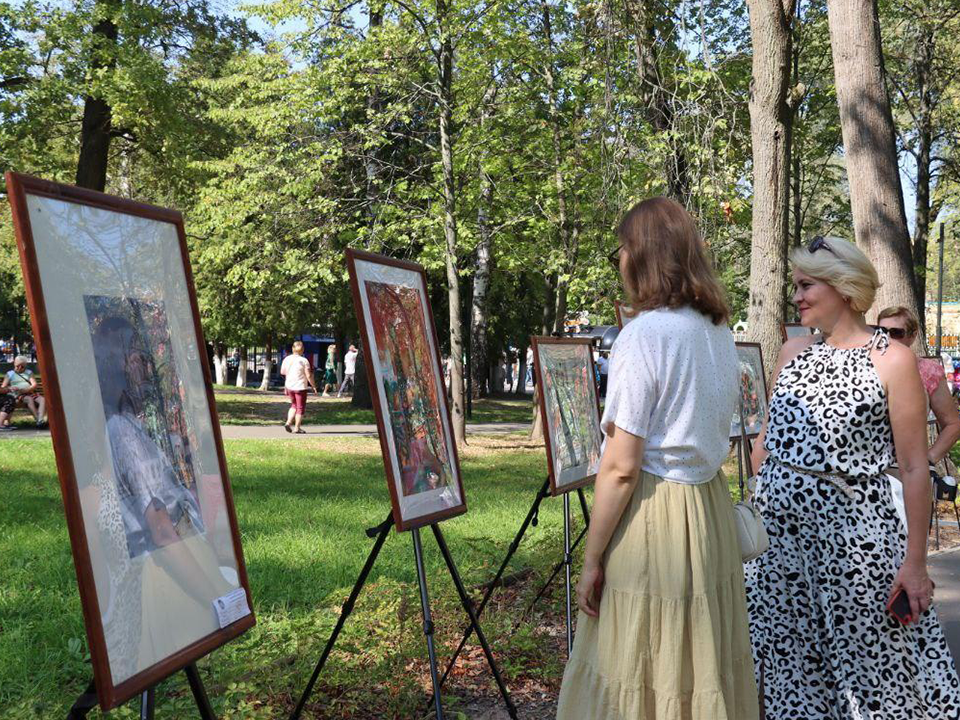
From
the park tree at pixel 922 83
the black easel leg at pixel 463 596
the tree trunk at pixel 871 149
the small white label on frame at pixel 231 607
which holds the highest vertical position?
the park tree at pixel 922 83

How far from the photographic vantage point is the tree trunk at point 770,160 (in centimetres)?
976

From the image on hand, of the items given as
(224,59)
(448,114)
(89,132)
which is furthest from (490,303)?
(448,114)

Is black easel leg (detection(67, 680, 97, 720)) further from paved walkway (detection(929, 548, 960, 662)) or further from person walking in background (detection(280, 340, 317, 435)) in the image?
person walking in background (detection(280, 340, 317, 435))

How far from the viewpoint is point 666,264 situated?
2.94 meters

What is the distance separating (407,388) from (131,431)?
1.81 m

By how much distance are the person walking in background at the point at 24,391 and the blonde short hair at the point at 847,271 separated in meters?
17.6

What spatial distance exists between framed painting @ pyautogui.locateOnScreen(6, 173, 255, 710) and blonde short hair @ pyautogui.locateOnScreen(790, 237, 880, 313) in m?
2.29

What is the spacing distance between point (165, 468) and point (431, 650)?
146 cm

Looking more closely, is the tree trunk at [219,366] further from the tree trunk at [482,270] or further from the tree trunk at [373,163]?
the tree trunk at [373,163]

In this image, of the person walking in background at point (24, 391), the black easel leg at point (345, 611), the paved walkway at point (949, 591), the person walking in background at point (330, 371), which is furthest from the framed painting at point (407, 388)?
the person walking in background at point (330, 371)

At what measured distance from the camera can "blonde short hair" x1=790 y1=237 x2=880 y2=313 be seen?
3.74 meters

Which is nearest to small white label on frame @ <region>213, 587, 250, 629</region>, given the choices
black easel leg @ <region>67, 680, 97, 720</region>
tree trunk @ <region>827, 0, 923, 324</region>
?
black easel leg @ <region>67, 680, 97, 720</region>

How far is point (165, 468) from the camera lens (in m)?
2.62

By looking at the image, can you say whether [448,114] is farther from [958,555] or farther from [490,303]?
[490,303]
